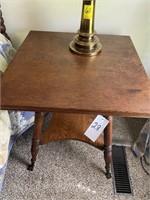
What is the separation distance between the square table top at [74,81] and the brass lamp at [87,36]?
0.03 m

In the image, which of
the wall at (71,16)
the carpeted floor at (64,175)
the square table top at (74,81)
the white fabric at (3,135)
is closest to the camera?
the square table top at (74,81)

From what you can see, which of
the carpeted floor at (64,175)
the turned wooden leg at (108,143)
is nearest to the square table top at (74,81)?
the turned wooden leg at (108,143)

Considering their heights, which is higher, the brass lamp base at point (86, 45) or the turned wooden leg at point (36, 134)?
the brass lamp base at point (86, 45)

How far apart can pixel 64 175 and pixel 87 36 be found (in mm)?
666

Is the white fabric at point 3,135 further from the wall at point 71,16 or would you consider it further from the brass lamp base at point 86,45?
the wall at point 71,16

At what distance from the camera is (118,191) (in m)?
1.01

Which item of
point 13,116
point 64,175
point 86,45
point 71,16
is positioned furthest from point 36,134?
point 71,16

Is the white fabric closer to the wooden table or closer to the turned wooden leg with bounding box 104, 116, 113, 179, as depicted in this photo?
the wooden table

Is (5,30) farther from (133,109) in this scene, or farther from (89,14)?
(133,109)

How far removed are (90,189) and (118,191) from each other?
0.43 ft

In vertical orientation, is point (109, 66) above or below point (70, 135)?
above

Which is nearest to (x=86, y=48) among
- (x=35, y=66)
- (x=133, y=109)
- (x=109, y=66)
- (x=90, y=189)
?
(x=109, y=66)

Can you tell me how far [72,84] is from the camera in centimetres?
76

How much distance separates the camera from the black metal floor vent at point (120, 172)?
102cm
